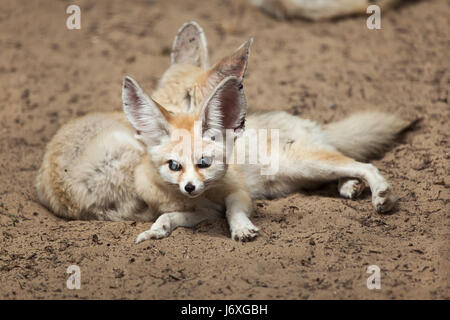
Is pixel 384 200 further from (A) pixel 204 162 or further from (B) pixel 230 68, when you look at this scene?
(B) pixel 230 68

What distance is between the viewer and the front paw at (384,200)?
372 cm

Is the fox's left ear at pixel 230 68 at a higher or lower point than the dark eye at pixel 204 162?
higher

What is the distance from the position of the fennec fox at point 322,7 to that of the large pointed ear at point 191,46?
2419mm

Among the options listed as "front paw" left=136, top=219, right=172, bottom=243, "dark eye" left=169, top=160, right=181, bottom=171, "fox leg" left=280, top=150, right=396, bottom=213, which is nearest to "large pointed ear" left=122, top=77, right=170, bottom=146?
"dark eye" left=169, top=160, right=181, bottom=171

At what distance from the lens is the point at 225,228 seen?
3764mm

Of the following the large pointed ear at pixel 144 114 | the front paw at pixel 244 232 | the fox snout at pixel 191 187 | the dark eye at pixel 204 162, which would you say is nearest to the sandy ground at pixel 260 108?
the front paw at pixel 244 232

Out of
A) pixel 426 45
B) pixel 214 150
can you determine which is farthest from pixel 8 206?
pixel 426 45

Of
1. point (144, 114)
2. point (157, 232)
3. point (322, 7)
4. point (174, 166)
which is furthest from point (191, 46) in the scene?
point (322, 7)

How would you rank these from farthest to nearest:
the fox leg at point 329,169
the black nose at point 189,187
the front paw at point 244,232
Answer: the fox leg at point 329,169 < the front paw at point 244,232 < the black nose at point 189,187

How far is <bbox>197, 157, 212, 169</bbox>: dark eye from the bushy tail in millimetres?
1440

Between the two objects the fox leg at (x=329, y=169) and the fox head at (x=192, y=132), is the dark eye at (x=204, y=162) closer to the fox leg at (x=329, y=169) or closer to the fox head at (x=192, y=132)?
the fox head at (x=192, y=132)

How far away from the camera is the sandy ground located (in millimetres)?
3135

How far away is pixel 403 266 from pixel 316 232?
1.98 ft

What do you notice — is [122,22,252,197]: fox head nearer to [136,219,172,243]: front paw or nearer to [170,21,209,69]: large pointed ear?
[136,219,172,243]: front paw
